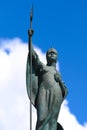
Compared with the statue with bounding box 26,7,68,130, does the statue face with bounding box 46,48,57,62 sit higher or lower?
higher

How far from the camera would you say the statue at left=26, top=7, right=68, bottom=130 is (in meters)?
18.8

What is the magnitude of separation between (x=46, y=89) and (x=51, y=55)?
118 cm

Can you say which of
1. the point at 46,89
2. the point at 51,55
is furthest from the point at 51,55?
the point at 46,89

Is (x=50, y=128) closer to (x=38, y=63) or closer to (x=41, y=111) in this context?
(x=41, y=111)

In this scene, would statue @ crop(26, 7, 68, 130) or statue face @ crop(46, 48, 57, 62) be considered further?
statue face @ crop(46, 48, 57, 62)

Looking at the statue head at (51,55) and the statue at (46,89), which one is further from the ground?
the statue head at (51,55)

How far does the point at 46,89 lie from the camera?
19.0 metres

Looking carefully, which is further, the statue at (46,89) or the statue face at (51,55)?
the statue face at (51,55)

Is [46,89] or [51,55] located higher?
[51,55]

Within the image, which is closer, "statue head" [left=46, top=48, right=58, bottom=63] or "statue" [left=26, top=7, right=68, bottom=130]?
"statue" [left=26, top=7, right=68, bottom=130]

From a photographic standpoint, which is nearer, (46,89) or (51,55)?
(46,89)

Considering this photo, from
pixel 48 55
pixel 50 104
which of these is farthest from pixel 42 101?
pixel 48 55

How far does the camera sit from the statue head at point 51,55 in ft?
64.4

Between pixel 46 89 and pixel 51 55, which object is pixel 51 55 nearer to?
pixel 51 55
